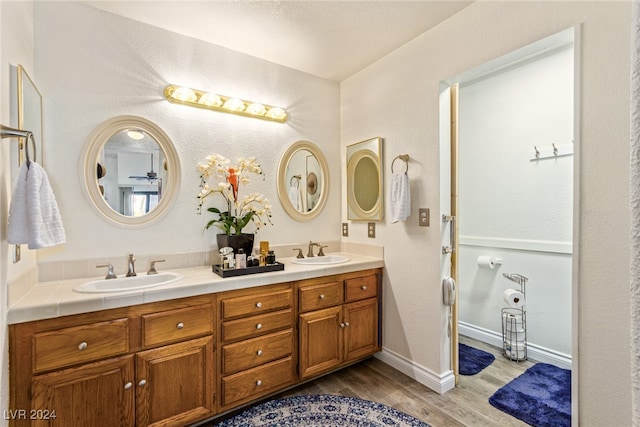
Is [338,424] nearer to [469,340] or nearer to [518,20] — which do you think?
[469,340]

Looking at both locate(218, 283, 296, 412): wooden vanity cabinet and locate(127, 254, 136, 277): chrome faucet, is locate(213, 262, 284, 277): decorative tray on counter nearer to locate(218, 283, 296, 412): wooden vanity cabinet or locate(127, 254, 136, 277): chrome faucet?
locate(218, 283, 296, 412): wooden vanity cabinet

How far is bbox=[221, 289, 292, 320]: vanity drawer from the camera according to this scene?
1959mm

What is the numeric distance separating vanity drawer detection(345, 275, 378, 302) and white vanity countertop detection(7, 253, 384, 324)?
0.16 m

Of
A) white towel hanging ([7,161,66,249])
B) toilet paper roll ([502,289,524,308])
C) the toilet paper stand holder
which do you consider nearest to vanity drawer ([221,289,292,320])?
white towel hanging ([7,161,66,249])

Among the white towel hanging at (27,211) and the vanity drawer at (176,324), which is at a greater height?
the white towel hanging at (27,211)

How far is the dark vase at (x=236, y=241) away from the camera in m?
2.31

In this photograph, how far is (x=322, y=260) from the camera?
2.79m

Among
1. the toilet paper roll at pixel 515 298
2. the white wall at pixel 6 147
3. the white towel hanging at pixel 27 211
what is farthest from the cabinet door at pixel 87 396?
the toilet paper roll at pixel 515 298

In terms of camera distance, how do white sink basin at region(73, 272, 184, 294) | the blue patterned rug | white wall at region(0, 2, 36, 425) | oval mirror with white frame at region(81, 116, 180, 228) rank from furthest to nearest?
oval mirror with white frame at region(81, 116, 180, 228)
the blue patterned rug
white sink basin at region(73, 272, 184, 294)
white wall at region(0, 2, 36, 425)

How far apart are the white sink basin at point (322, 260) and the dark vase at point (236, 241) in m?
0.42

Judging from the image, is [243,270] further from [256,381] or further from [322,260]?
[322,260]

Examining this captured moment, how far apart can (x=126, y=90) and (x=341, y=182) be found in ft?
6.12

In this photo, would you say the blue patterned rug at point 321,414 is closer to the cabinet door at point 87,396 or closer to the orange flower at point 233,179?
the cabinet door at point 87,396

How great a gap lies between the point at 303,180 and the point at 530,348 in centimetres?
238
